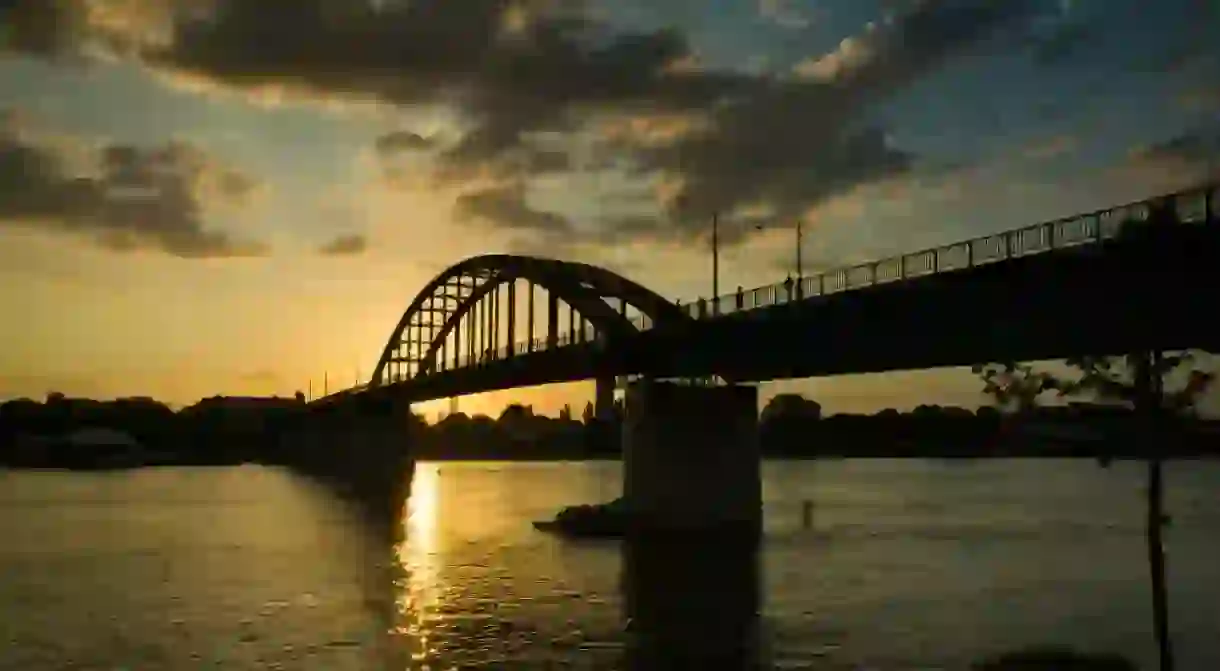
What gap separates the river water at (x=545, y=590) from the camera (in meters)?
35.7

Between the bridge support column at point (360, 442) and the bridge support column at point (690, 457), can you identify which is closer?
the bridge support column at point (690, 457)

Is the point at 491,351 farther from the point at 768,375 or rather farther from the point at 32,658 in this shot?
the point at 32,658

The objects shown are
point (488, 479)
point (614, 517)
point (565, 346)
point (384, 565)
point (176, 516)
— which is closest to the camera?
point (384, 565)

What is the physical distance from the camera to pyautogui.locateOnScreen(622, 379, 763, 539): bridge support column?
2638 inches

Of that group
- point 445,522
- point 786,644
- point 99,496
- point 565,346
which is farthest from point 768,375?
point 99,496

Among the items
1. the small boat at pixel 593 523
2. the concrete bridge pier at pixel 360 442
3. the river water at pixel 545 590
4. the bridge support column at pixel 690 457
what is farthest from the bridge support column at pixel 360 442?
the bridge support column at pixel 690 457

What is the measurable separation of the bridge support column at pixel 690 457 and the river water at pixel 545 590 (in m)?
3.72

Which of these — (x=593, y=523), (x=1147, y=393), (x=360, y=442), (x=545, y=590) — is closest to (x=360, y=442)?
(x=360, y=442)

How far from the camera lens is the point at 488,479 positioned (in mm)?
177000

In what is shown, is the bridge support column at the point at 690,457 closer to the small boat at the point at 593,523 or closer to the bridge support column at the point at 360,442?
the small boat at the point at 593,523

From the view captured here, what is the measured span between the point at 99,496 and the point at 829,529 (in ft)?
259

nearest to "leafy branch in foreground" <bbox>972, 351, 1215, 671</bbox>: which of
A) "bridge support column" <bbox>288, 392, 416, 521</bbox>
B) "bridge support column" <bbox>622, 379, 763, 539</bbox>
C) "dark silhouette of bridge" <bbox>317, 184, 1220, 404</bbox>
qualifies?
→ "dark silhouette of bridge" <bbox>317, 184, 1220, 404</bbox>

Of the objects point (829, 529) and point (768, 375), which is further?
point (829, 529)

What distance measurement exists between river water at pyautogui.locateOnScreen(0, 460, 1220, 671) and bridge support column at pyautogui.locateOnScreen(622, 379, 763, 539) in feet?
12.2
